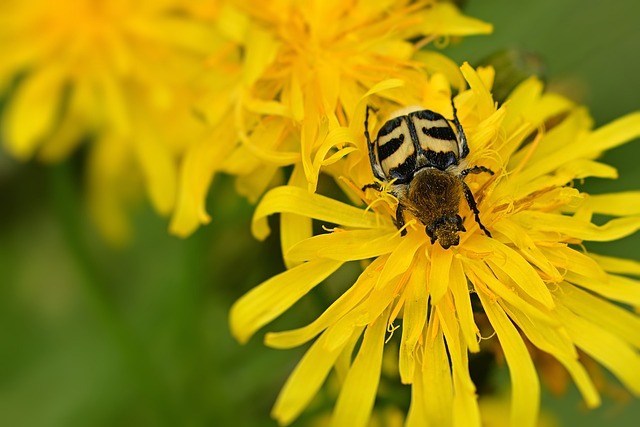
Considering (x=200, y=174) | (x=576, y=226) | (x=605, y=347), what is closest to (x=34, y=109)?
(x=200, y=174)

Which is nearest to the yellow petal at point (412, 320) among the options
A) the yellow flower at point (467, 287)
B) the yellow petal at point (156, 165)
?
the yellow flower at point (467, 287)

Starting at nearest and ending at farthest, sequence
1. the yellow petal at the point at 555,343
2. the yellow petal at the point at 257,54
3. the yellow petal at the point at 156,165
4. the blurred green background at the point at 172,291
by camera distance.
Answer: the yellow petal at the point at 555,343 → the yellow petal at the point at 257,54 → the blurred green background at the point at 172,291 → the yellow petal at the point at 156,165

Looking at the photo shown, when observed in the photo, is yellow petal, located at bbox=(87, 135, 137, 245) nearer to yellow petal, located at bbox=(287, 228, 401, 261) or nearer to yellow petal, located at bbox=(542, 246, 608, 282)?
yellow petal, located at bbox=(287, 228, 401, 261)

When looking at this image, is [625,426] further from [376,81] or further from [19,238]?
[19,238]

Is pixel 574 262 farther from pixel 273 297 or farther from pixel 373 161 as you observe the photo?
pixel 273 297

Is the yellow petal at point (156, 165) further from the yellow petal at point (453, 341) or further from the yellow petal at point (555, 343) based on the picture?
the yellow petal at point (555, 343)
